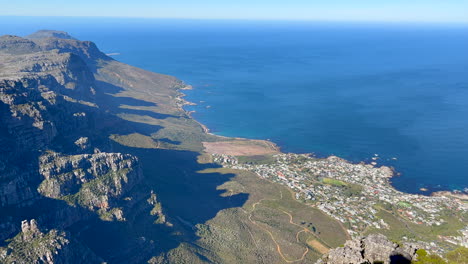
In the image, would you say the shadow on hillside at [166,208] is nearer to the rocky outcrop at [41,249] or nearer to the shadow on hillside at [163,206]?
the shadow on hillside at [163,206]

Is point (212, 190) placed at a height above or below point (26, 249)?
below

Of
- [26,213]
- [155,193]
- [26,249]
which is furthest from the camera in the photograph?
[155,193]

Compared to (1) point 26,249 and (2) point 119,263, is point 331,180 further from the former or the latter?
(1) point 26,249

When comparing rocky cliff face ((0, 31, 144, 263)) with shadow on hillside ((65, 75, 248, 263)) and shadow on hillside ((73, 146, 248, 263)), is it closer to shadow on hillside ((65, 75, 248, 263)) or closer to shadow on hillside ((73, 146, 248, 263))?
shadow on hillside ((65, 75, 248, 263))

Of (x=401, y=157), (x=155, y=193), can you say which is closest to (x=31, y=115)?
(x=155, y=193)

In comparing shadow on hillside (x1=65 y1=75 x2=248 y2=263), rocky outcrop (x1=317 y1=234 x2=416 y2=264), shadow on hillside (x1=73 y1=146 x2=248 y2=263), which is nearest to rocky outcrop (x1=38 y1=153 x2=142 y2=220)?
shadow on hillside (x1=65 y1=75 x2=248 y2=263)
